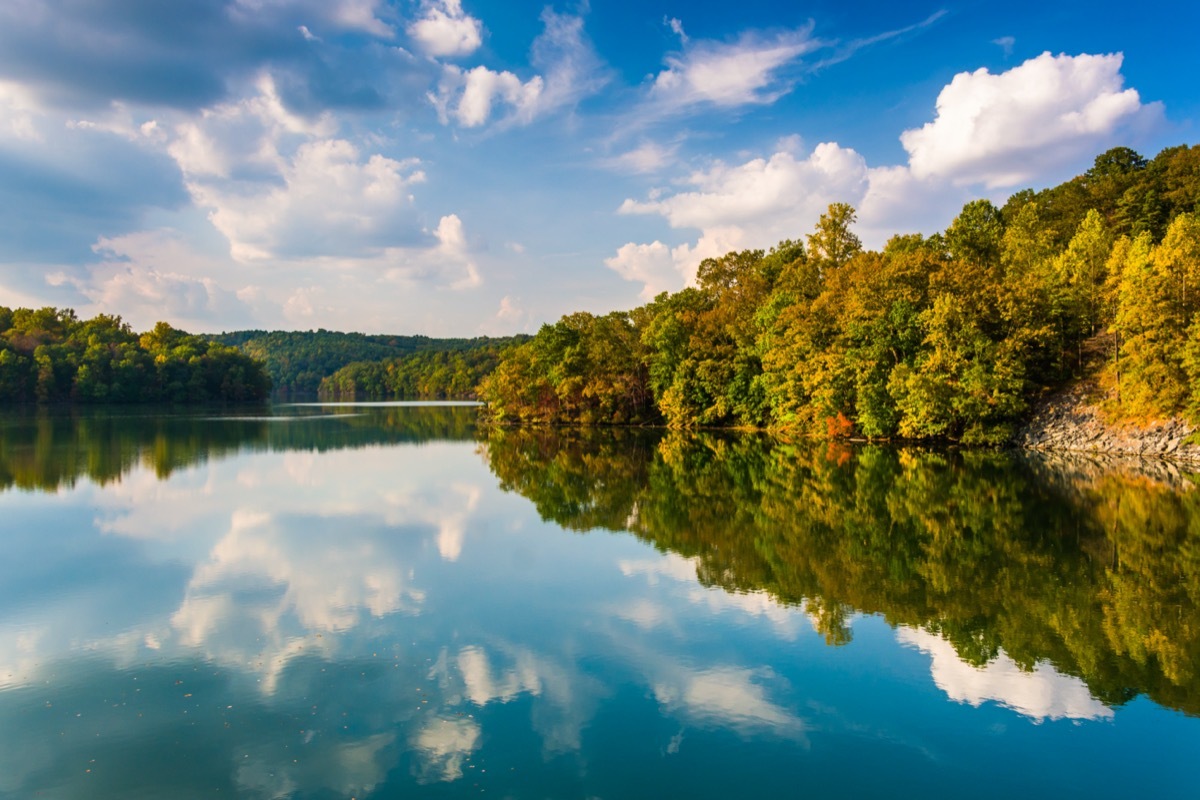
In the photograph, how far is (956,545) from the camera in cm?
1588

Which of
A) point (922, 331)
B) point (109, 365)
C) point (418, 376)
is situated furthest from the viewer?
point (418, 376)

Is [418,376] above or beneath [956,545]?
above

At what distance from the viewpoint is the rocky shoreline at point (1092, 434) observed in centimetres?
3122

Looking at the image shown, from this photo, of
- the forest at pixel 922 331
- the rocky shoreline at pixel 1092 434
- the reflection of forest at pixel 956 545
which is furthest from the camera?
the forest at pixel 922 331

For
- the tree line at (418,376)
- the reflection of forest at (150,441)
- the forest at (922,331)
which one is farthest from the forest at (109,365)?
the forest at (922,331)

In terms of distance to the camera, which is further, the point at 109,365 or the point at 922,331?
the point at 109,365

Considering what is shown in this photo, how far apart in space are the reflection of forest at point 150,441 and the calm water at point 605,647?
25.1ft

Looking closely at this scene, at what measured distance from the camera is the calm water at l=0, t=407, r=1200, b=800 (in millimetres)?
6934

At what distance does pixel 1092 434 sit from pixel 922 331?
30.5 feet

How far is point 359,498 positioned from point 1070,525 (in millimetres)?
19953

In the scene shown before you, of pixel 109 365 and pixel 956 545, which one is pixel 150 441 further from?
pixel 109 365

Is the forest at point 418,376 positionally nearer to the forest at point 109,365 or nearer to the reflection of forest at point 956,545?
the forest at point 109,365

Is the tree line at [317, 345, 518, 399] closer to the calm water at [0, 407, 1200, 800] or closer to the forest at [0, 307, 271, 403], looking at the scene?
the forest at [0, 307, 271, 403]

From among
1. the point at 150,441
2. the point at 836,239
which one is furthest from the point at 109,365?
the point at 836,239
